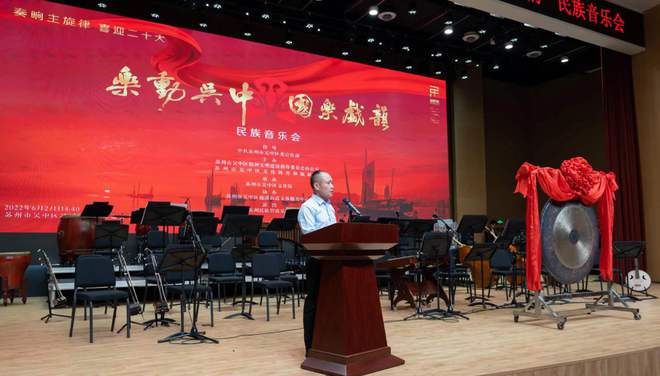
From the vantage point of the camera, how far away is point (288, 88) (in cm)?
984

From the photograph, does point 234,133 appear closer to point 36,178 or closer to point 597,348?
point 36,178

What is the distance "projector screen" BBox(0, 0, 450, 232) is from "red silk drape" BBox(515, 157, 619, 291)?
5.01 m

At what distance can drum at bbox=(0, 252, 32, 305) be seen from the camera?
22.9ft

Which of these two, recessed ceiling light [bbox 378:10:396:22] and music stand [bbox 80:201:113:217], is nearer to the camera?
music stand [bbox 80:201:113:217]

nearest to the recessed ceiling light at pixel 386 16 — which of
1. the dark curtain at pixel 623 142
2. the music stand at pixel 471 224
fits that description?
the dark curtain at pixel 623 142

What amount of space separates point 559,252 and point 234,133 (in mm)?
5758

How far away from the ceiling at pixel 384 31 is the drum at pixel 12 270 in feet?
13.4

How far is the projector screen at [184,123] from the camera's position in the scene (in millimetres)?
7871

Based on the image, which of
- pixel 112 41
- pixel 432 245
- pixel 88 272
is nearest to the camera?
pixel 88 272

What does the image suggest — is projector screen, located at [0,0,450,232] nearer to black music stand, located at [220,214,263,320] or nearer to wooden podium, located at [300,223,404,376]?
black music stand, located at [220,214,263,320]

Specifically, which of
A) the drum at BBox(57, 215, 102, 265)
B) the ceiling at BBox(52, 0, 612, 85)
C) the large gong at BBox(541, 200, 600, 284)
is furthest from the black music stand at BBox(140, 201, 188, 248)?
the ceiling at BBox(52, 0, 612, 85)

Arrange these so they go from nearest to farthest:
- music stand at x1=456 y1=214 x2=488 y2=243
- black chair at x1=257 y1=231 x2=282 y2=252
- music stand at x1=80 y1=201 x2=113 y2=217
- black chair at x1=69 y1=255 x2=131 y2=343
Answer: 1. black chair at x1=69 y1=255 x2=131 y2=343
2. music stand at x1=456 y1=214 x2=488 y2=243
3. music stand at x1=80 y1=201 x2=113 y2=217
4. black chair at x1=257 y1=231 x2=282 y2=252

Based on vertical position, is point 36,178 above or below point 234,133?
below

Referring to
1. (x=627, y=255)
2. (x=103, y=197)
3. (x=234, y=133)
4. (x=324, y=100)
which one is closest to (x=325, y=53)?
(x=324, y=100)
